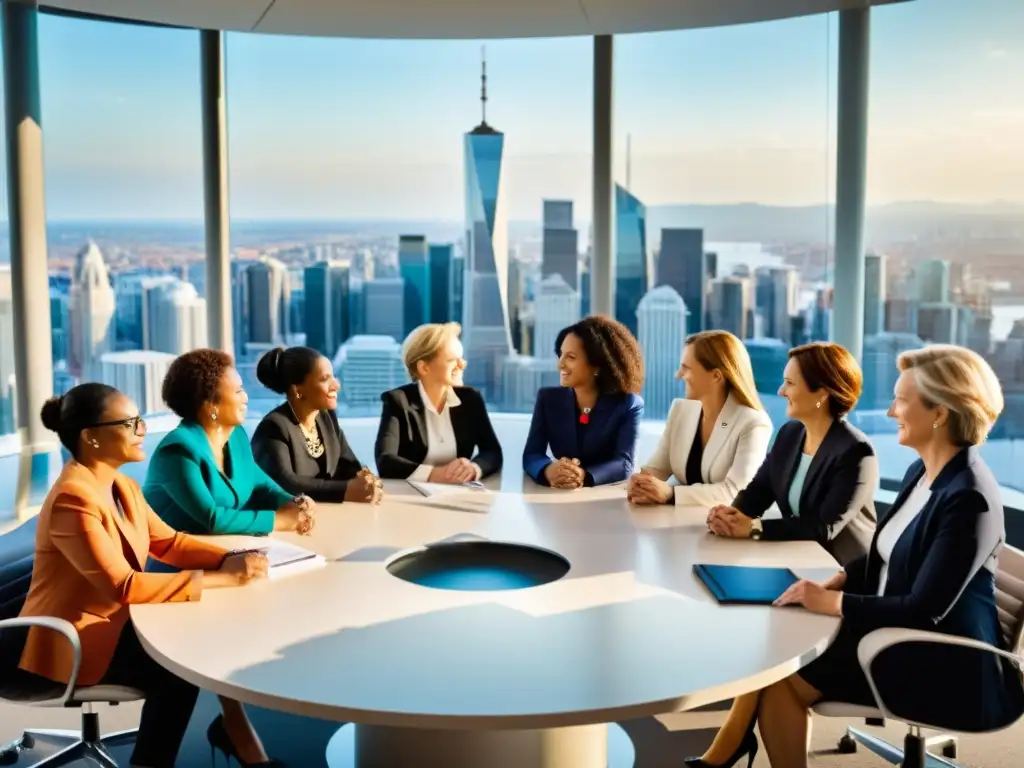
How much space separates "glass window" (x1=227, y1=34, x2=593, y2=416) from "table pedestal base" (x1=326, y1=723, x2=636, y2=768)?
3.54 meters

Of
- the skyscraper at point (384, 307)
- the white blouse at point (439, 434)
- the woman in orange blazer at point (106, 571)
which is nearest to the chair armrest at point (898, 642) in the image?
the woman in orange blazer at point (106, 571)

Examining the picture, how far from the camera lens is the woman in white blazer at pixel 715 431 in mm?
3879

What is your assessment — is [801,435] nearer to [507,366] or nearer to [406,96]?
[507,366]

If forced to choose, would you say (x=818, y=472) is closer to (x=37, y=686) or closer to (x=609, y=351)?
(x=609, y=351)

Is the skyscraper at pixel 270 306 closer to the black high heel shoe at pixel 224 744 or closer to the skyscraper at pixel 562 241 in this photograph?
the skyscraper at pixel 562 241

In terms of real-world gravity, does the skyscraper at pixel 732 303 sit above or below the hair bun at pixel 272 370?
above

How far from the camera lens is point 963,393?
292cm

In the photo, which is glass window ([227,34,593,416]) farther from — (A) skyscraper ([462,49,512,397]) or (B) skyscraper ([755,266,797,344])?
(B) skyscraper ([755,266,797,344])

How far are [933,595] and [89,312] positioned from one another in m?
5.13

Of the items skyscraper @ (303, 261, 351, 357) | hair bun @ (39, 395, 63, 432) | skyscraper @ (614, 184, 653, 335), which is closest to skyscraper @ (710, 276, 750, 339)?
skyscraper @ (614, 184, 653, 335)

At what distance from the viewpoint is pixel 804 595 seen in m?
2.71

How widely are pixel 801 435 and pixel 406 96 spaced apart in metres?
3.68

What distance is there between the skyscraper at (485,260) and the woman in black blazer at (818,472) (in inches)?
117

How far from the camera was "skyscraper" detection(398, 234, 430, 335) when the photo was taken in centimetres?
652
